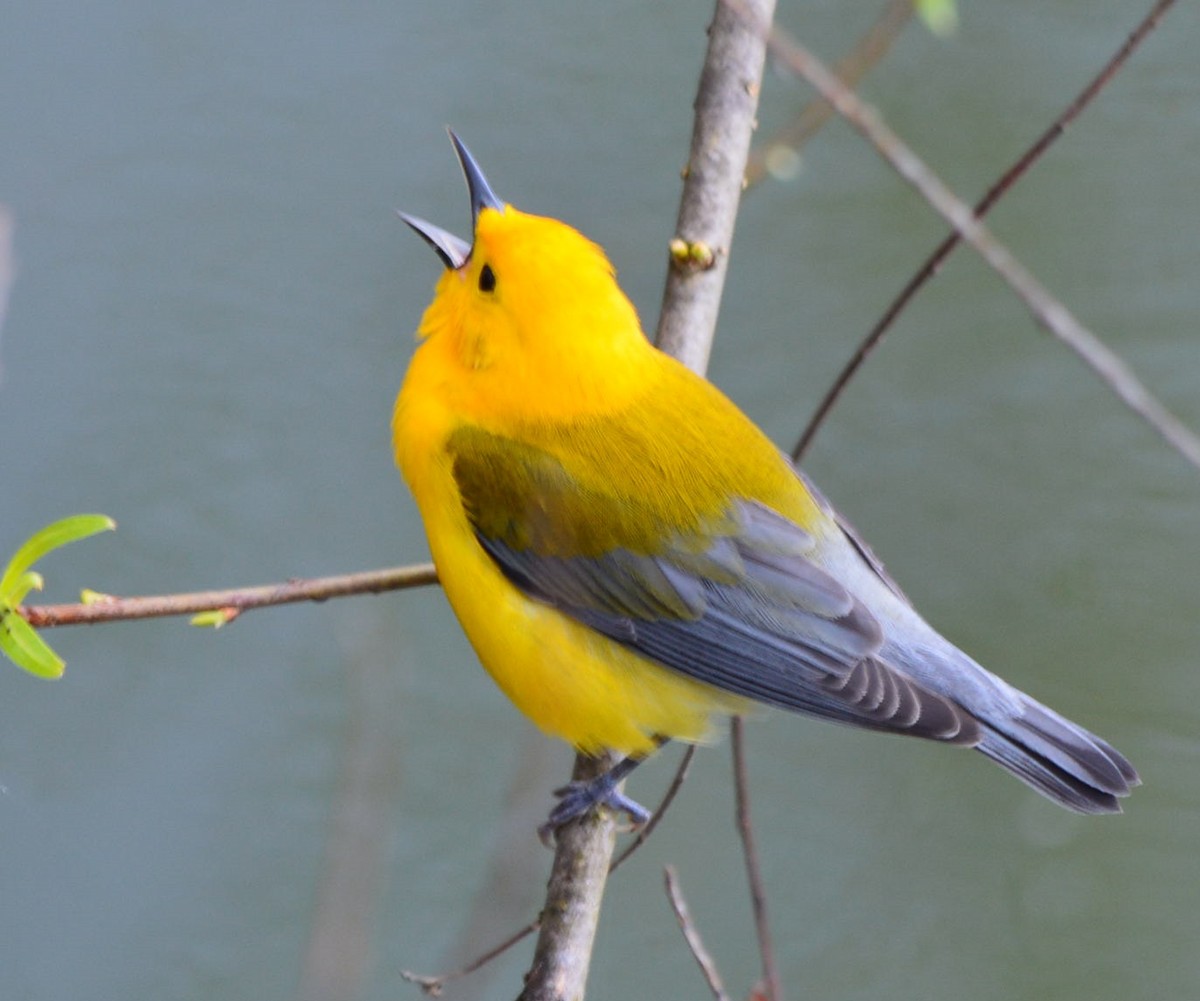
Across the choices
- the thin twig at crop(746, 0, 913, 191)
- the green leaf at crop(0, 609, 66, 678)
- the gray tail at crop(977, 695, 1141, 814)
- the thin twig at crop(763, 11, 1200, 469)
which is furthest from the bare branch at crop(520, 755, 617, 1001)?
the thin twig at crop(763, 11, 1200, 469)

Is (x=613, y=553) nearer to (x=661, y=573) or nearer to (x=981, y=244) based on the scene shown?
(x=661, y=573)

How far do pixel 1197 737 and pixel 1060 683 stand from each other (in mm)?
593

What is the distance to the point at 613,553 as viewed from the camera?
4.10 meters

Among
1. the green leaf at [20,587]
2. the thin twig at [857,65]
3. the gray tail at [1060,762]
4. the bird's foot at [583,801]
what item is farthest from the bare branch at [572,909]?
the thin twig at [857,65]

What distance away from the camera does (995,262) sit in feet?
7.34

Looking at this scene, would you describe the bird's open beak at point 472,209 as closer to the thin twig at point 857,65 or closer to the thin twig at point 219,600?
the thin twig at point 857,65

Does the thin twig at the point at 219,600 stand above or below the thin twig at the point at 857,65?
below

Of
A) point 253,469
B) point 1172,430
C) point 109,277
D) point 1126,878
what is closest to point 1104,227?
point 1126,878

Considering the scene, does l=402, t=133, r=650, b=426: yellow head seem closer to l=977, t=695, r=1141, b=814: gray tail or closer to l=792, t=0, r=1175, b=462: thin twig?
l=792, t=0, r=1175, b=462: thin twig

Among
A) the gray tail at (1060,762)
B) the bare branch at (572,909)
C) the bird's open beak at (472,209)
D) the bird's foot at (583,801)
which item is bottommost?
the bare branch at (572,909)

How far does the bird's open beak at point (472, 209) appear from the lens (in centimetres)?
421

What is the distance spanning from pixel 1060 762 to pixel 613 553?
46.0 inches

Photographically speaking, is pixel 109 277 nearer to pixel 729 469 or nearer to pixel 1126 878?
pixel 729 469

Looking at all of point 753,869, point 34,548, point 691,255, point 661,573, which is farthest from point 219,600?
point 691,255
